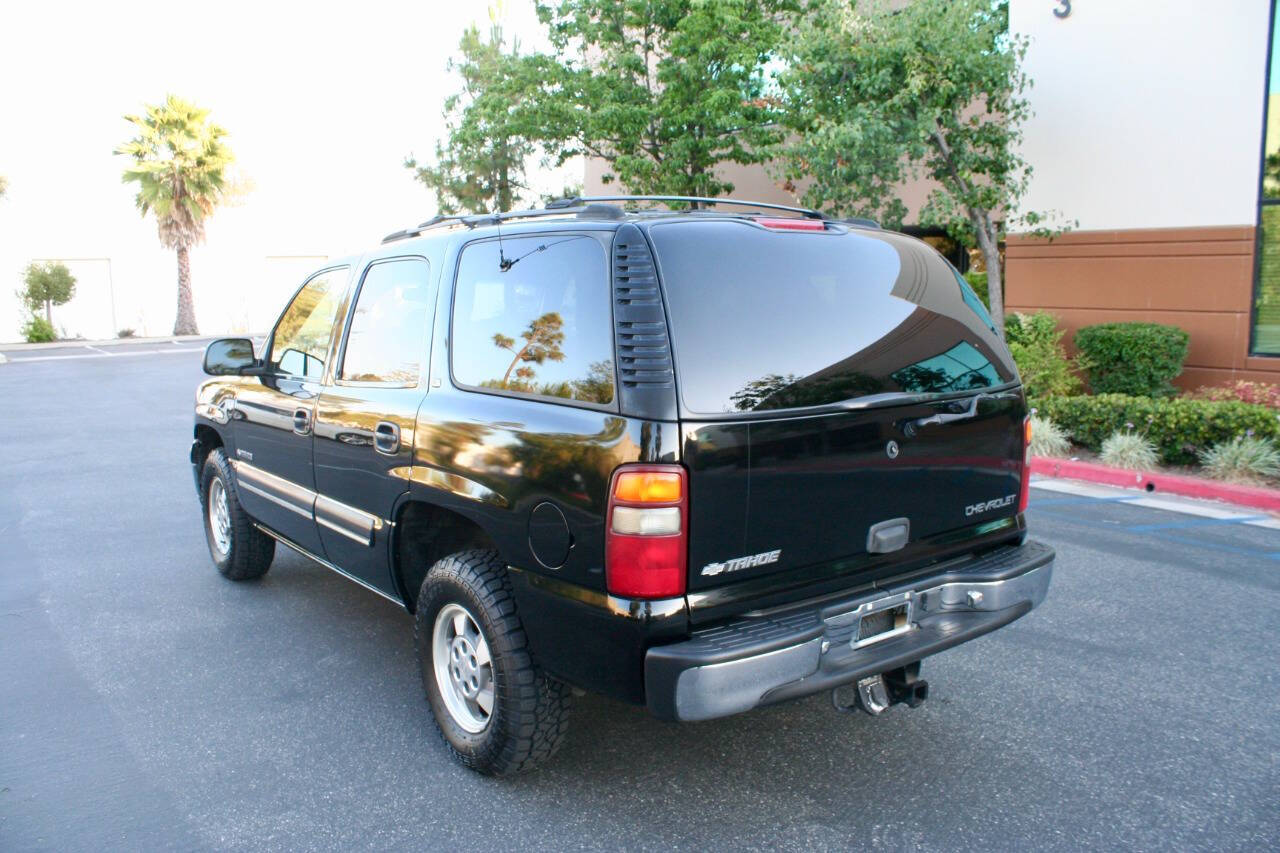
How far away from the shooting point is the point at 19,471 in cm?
965

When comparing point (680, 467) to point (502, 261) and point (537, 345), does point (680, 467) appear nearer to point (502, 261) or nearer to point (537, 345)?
point (537, 345)

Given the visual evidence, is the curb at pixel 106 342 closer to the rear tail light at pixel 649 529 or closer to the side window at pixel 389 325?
the side window at pixel 389 325

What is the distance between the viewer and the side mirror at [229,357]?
16.8ft

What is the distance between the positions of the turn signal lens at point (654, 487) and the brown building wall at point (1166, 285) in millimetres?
9645

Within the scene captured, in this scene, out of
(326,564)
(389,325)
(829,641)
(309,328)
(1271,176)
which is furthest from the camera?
(1271,176)

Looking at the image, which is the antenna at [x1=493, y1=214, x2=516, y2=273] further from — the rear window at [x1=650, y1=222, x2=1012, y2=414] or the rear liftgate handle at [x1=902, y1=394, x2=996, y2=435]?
the rear liftgate handle at [x1=902, y1=394, x2=996, y2=435]

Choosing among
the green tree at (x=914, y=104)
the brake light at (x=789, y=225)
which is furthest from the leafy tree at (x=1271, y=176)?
the brake light at (x=789, y=225)

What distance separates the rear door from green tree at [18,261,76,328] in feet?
118

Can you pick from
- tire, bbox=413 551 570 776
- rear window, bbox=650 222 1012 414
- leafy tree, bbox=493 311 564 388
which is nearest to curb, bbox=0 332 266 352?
tire, bbox=413 551 570 776

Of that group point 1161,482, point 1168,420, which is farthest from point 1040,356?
point 1161,482

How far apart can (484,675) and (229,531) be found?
2874mm

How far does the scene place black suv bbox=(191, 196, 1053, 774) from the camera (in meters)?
2.88

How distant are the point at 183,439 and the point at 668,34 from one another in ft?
32.4

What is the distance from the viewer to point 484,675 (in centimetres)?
350
